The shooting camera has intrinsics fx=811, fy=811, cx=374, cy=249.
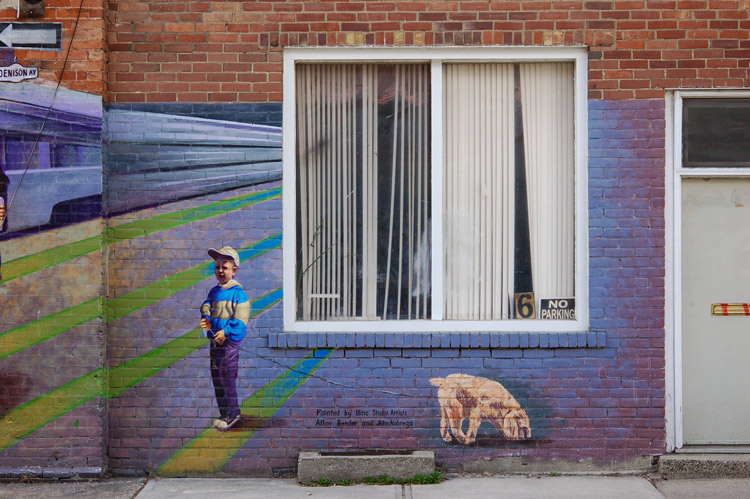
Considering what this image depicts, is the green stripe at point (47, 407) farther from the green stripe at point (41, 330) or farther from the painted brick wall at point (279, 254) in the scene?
the green stripe at point (41, 330)

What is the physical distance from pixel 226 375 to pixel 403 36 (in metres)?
2.88

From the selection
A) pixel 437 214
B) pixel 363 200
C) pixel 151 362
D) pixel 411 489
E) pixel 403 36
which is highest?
pixel 403 36

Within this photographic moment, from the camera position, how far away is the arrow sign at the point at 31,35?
5.93 meters

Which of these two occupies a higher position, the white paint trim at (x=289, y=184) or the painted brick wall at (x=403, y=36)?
the painted brick wall at (x=403, y=36)

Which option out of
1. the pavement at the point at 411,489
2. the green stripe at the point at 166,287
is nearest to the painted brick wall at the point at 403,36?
the green stripe at the point at 166,287

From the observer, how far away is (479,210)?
20.8 ft

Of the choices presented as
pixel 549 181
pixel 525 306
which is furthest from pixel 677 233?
pixel 525 306

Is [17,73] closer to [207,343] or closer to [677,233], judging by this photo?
[207,343]

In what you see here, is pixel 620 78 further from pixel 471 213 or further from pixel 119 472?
pixel 119 472

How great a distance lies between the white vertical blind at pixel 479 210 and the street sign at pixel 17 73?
309 centimetres

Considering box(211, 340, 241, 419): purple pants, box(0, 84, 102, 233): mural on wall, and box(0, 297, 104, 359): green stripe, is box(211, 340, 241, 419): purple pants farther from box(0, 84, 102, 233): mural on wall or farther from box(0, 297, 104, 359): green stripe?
box(0, 84, 102, 233): mural on wall

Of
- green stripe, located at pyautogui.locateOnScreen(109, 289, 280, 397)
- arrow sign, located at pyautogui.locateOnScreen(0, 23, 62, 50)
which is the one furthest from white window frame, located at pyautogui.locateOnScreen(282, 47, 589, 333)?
arrow sign, located at pyautogui.locateOnScreen(0, 23, 62, 50)

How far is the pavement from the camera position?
5.62m

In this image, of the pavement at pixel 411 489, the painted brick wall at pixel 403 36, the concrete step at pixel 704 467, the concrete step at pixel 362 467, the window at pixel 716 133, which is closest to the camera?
the pavement at pixel 411 489
